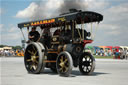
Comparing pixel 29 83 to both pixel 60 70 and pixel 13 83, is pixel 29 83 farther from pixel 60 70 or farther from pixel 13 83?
pixel 60 70

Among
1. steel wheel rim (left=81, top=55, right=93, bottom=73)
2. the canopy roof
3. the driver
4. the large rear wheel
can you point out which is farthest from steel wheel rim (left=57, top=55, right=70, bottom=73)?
the driver

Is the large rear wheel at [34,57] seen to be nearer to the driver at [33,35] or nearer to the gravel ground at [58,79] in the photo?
the gravel ground at [58,79]

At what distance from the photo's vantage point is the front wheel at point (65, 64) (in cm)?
1091

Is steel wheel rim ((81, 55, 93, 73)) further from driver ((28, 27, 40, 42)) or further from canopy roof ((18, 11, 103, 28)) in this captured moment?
driver ((28, 27, 40, 42))

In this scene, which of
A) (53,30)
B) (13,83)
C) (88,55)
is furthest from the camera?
(53,30)

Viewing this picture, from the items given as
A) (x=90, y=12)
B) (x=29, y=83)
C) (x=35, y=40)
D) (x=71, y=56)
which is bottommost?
(x=29, y=83)

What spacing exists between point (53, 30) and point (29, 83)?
198 inches

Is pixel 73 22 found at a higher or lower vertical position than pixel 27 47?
higher

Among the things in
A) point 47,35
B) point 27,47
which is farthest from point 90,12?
point 27,47

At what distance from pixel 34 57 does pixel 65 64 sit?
218 cm

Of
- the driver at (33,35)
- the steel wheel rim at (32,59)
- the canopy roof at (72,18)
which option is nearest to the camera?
the canopy roof at (72,18)

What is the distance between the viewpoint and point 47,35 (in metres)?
13.3

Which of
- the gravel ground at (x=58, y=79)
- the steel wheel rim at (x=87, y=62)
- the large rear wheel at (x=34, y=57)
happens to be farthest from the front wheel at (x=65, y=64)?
the steel wheel rim at (x=87, y=62)

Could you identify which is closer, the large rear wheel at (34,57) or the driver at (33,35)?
the large rear wheel at (34,57)
